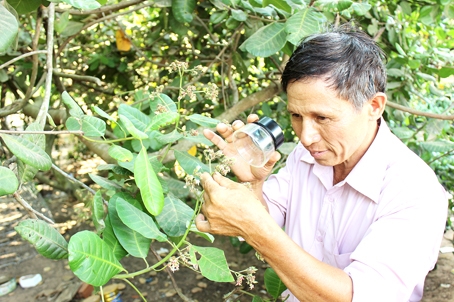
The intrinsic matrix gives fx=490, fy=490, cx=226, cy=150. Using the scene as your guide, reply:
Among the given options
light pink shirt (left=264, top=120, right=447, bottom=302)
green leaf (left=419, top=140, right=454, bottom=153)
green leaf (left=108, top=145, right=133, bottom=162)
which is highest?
green leaf (left=108, top=145, right=133, bottom=162)

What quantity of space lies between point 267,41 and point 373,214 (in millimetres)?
764

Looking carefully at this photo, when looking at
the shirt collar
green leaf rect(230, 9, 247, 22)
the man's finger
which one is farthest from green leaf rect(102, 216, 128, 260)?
green leaf rect(230, 9, 247, 22)

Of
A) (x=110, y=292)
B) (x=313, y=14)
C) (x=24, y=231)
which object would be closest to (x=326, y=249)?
(x=313, y=14)

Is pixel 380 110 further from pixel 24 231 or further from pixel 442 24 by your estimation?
pixel 442 24

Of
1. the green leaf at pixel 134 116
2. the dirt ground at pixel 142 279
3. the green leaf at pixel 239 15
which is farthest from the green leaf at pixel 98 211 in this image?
the dirt ground at pixel 142 279

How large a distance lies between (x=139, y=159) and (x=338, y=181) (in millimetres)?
872

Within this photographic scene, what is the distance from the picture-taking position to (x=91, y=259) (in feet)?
3.98

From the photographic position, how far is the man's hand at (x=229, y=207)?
132cm

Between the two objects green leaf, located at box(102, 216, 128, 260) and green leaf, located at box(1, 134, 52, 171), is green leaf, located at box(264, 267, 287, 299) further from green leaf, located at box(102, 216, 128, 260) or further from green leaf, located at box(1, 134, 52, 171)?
green leaf, located at box(1, 134, 52, 171)

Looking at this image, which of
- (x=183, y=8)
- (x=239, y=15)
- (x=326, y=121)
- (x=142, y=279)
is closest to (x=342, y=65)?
(x=326, y=121)

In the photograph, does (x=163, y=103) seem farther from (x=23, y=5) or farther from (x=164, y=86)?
(x=164, y=86)

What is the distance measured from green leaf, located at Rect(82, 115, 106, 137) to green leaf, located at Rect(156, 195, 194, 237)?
302 millimetres

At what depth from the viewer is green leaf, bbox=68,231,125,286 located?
117cm

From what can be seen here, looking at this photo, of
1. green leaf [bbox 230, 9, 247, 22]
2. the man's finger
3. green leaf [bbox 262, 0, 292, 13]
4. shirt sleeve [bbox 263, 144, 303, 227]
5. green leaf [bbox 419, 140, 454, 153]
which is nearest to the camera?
the man's finger
